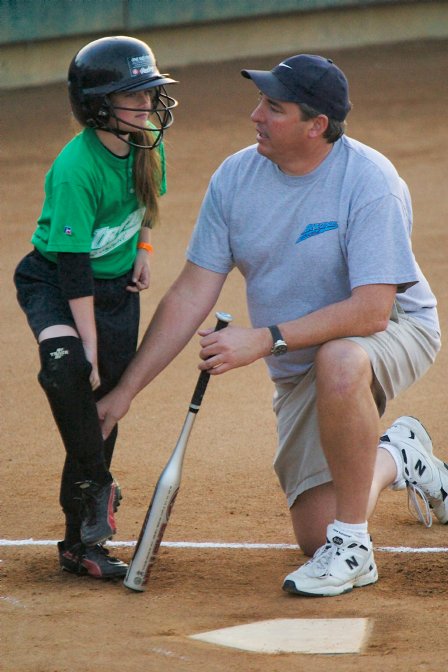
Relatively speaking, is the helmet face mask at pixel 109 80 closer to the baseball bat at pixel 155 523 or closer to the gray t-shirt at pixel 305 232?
the gray t-shirt at pixel 305 232

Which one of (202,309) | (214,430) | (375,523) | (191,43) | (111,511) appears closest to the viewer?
(111,511)

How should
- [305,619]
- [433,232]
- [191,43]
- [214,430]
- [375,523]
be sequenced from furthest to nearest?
[191,43]
[433,232]
[214,430]
[375,523]
[305,619]

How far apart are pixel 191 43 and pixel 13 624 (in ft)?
33.6

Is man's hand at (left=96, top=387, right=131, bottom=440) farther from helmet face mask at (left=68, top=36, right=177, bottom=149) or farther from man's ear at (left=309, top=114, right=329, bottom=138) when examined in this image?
man's ear at (left=309, top=114, right=329, bottom=138)

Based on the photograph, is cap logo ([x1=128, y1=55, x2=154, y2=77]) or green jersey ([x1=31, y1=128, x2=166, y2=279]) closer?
green jersey ([x1=31, y1=128, x2=166, y2=279])

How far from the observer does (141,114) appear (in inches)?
159

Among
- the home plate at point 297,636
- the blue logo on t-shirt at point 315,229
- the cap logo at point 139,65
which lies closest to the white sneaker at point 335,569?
the home plate at point 297,636

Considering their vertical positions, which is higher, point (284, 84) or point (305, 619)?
point (284, 84)

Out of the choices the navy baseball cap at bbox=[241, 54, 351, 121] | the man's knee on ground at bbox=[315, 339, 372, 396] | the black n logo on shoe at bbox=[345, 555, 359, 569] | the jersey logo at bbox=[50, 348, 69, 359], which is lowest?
the black n logo on shoe at bbox=[345, 555, 359, 569]

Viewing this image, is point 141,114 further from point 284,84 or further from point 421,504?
point 421,504

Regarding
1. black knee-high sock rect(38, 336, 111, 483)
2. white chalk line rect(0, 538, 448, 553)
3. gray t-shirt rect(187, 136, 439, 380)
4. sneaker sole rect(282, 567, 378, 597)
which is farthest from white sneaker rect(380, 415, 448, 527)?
black knee-high sock rect(38, 336, 111, 483)

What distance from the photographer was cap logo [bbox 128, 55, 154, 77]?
4.04 metres

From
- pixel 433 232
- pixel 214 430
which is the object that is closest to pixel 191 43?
pixel 433 232

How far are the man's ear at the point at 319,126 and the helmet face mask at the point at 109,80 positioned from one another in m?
0.52
